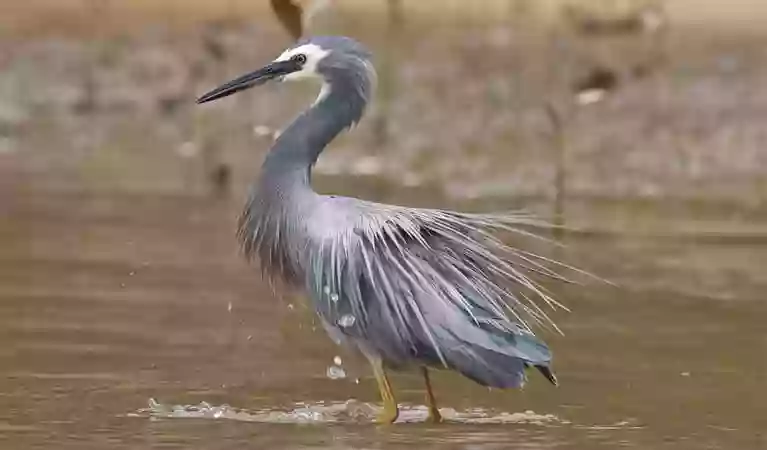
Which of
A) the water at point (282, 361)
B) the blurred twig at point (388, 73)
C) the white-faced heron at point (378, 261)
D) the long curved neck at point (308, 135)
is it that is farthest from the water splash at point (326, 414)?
the blurred twig at point (388, 73)

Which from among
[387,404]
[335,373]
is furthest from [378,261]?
[335,373]

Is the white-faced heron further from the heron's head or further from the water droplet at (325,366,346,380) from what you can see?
the water droplet at (325,366,346,380)

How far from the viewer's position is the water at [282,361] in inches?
296

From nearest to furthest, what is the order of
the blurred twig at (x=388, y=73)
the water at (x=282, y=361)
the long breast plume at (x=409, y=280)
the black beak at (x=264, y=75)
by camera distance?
1. the water at (x=282, y=361)
2. the long breast plume at (x=409, y=280)
3. the black beak at (x=264, y=75)
4. the blurred twig at (x=388, y=73)

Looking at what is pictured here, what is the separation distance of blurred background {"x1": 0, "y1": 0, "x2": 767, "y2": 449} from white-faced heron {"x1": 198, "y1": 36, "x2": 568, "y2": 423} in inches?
11.0

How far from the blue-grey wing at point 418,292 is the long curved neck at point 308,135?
0.24 metres

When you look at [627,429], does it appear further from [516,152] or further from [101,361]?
[516,152]

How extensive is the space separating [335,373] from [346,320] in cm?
106

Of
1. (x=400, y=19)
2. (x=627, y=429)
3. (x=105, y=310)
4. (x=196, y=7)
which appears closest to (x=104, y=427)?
(x=627, y=429)

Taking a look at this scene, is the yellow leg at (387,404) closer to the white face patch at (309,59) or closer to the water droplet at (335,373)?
the water droplet at (335,373)

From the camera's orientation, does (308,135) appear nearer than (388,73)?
Yes

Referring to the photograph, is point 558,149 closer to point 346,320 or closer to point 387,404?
point 346,320

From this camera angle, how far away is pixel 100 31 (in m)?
23.2

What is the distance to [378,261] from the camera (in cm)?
810
